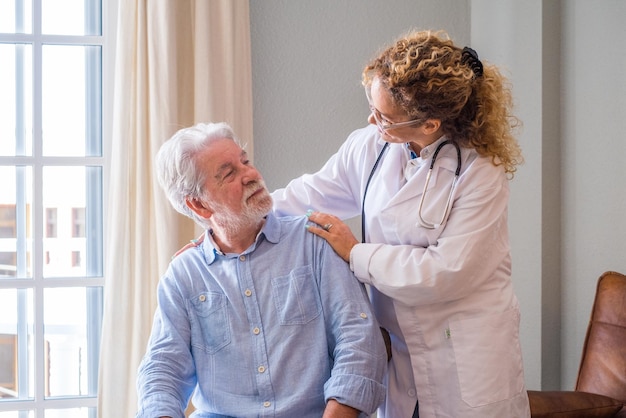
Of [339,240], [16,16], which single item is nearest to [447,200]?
[339,240]

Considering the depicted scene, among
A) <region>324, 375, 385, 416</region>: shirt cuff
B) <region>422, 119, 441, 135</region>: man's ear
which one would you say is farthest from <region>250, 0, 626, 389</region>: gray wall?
<region>324, 375, 385, 416</region>: shirt cuff

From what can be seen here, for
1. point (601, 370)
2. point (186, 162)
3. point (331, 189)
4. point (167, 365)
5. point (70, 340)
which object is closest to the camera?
point (167, 365)

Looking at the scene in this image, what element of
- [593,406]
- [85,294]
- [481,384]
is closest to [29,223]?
[85,294]

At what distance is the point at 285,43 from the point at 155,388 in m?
1.83

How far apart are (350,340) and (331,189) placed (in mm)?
564

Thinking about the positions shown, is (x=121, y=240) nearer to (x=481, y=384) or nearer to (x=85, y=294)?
(x=85, y=294)

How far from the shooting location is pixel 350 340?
6.37ft

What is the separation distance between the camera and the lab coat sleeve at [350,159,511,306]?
190 cm

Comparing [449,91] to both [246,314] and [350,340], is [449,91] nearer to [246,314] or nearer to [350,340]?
[350,340]

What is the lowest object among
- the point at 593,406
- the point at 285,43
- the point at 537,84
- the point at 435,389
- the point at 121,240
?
the point at 593,406

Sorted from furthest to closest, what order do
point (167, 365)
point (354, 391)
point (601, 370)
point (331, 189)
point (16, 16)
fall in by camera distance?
1. point (16, 16)
2. point (601, 370)
3. point (331, 189)
4. point (167, 365)
5. point (354, 391)

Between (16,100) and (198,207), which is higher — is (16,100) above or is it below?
above

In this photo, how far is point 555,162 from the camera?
297 cm

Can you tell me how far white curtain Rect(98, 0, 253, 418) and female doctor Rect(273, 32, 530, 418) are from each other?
1149mm
